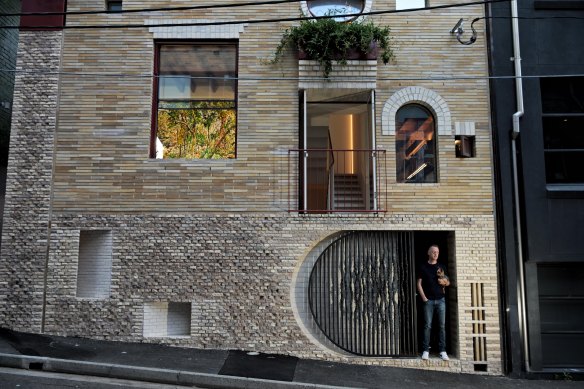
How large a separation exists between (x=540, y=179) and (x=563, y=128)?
4.20 feet

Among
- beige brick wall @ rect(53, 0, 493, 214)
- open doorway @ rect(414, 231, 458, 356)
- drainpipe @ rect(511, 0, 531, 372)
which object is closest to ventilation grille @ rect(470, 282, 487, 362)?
open doorway @ rect(414, 231, 458, 356)

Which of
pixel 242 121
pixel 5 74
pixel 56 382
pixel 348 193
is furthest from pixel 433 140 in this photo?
pixel 5 74

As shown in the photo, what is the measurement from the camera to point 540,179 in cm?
887

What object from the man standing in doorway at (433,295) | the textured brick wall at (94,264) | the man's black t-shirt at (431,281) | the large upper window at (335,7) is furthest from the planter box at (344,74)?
the textured brick wall at (94,264)

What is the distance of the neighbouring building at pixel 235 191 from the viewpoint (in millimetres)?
8820

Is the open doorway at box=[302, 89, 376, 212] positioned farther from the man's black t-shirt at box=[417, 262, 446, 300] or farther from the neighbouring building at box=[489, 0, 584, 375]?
the neighbouring building at box=[489, 0, 584, 375]

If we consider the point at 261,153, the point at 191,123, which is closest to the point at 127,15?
the point at 191,123

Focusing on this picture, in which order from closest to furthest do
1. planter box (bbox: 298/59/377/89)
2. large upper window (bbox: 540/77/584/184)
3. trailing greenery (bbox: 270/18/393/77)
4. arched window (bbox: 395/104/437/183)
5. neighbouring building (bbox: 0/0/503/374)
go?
neighbouring building (bbox: 0/0/503/374) < trailing greenery (bbox: 270/18/393/77) < large upper window (bbox: 540/77/584/184) < planter box (bbox: 298/59/377/89) < arched window (bbox: 395/104/437/183)

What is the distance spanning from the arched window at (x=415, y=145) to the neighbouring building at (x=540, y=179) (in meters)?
1.18

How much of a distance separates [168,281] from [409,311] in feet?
14.7

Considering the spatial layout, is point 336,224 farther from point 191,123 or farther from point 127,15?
point 127,15

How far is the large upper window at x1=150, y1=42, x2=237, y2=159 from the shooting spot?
958 cm

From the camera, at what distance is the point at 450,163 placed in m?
9.20

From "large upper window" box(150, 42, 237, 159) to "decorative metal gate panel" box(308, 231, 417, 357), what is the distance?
9.66 ft
